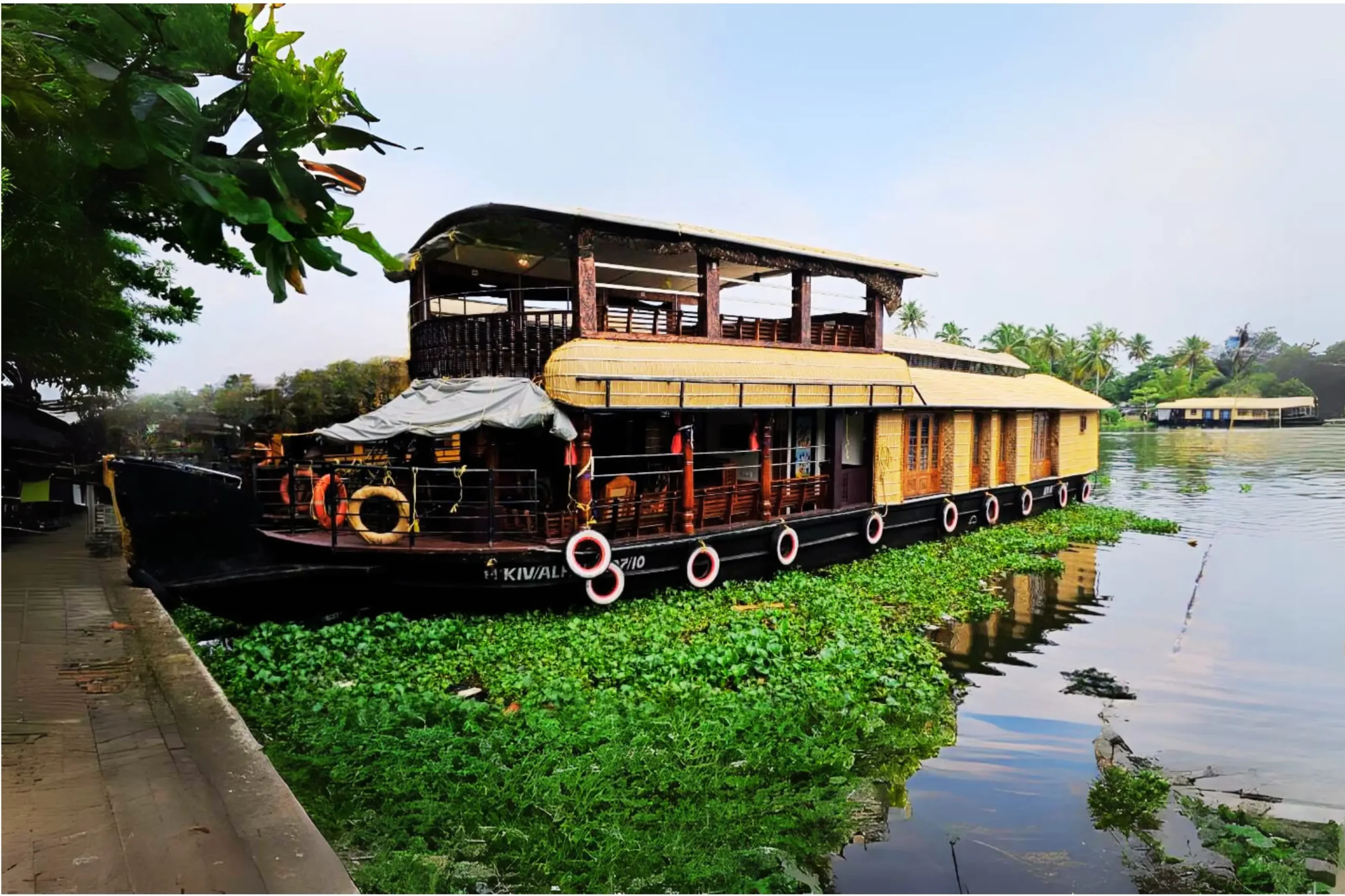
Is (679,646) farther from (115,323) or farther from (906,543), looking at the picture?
(115,323)

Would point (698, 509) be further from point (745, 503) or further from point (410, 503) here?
point (410, 503)

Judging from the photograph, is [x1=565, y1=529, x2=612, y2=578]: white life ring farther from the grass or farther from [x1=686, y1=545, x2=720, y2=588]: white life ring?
the grass

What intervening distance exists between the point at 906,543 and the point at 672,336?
573 centimetres

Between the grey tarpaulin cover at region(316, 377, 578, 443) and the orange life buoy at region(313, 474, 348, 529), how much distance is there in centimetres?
49

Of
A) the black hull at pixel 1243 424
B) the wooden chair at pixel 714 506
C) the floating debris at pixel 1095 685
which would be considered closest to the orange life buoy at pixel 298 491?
the wooden chair at pixel 714 506

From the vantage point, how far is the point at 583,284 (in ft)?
25.4

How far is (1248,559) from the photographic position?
1171 centimetres

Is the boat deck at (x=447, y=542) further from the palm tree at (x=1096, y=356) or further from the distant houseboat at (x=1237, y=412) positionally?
the palm tree at (x=1096, y=356)

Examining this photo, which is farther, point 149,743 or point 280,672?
point 280,672

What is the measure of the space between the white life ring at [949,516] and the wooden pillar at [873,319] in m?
3.29

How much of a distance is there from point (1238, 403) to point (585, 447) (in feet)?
110

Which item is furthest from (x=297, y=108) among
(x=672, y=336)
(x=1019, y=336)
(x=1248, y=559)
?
(x=1019, y=336)

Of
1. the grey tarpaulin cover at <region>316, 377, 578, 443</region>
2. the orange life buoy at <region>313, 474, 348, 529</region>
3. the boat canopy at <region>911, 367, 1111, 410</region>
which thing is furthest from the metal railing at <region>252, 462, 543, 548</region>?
the boat canopy at <region>911, 367, 1111, 410</region>

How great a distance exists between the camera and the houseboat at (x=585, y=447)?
6711 millimetres
